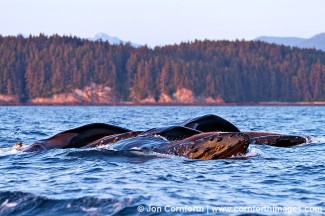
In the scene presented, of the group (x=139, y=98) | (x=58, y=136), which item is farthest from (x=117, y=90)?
(x=58, y=136)

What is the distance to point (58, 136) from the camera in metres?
20.5

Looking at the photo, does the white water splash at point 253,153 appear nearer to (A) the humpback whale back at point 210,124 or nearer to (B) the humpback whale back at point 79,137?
(A) the humpback whale back at point 210,124

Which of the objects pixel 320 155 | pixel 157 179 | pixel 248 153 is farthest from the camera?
pixel 320 155

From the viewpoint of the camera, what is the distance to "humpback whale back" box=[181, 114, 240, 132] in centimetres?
2038

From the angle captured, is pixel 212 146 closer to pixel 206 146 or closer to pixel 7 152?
pixel 206 146

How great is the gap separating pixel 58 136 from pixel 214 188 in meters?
8.28

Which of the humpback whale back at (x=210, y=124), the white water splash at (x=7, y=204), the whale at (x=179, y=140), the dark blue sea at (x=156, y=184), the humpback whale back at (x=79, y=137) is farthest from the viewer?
the humpback whale back at (x=210, y=124)

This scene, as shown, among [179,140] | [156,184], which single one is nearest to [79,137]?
[179,140]

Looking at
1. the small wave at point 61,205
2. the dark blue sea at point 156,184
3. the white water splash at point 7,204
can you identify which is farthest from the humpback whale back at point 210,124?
the white water splash at point 7,204

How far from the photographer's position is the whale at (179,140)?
54.8 ft

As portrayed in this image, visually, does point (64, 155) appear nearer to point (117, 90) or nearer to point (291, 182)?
point (291, 182)

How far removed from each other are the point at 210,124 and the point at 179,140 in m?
2.96

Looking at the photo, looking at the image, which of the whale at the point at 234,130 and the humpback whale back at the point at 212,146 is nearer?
the humpback whale back at the point at 212,146

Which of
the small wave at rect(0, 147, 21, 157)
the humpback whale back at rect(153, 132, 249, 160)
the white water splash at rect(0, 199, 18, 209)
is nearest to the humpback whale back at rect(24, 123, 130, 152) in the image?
the small wave at rect(0, 147, 21, 157)
